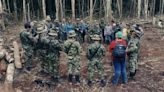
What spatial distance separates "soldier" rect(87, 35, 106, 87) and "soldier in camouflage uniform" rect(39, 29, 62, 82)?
98 cm

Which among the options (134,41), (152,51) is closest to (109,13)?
(152,51)

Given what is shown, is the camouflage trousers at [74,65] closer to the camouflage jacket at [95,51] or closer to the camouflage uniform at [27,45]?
the camouflage jacket at [95,51]

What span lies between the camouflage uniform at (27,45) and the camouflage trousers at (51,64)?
0.91 meters

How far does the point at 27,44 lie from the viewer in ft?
45.0

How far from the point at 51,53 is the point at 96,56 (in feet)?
4.53

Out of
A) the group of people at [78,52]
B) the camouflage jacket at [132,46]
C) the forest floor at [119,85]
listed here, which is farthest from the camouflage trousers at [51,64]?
the camouflage jacket at [132,46]

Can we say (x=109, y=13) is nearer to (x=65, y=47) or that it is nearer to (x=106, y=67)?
(x=106, y=67)

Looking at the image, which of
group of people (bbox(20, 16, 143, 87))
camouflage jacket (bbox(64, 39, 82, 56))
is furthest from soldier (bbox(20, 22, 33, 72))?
camouflage jacket (bbox(64, 39, 82, 56))

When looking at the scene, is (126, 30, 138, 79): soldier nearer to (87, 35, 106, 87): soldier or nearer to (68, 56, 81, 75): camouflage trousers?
(87, 35, 106, 87): soldier

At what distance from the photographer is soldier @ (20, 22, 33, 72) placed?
44.2 ft

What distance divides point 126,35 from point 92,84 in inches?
129

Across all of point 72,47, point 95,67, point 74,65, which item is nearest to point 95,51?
point 95,67

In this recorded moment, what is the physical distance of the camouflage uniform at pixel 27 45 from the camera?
44.1 ft

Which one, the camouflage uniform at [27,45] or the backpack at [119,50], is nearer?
the backpack at [119,50]
